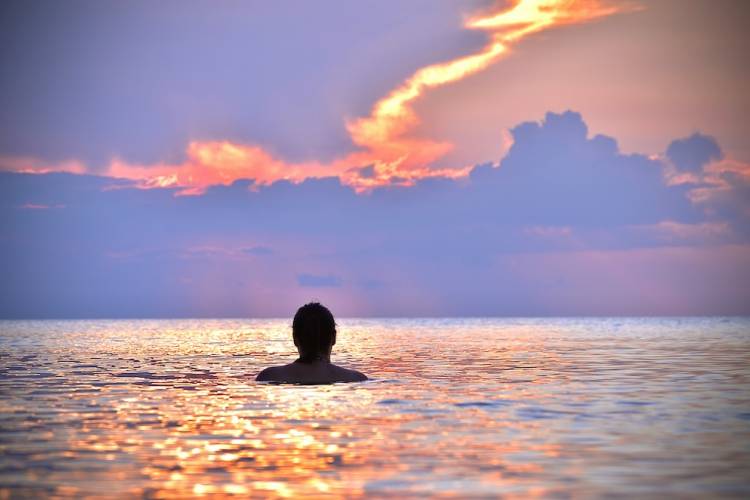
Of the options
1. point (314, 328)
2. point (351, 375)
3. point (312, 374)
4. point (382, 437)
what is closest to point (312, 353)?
point (312, 374)

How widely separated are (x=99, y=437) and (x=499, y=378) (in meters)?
14.7

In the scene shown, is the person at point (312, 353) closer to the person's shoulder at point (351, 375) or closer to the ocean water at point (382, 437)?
the person's shoulder at point (351, 375)

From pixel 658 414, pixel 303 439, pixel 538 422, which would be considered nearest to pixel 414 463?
pixel 303 439

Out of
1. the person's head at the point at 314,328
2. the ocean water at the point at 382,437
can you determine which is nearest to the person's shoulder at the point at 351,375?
the ocean water at the point at 382,437

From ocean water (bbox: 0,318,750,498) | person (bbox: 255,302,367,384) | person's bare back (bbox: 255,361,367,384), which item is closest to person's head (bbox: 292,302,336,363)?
person (bbox: 255,302,367,384)

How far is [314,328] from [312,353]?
1318 millimetres

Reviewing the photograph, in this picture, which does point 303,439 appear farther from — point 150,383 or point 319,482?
point 150,383

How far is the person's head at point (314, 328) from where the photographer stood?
65.3 feet

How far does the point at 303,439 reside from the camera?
46.9ft

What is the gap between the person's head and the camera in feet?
65.3

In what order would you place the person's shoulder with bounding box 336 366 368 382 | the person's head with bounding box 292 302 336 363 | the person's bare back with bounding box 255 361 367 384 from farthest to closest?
the person's shoulder with bounding box 336 366 368 382
the person's bare back with bounding box 255 361 367 384
the person's head with bounding box 292 302 336 363

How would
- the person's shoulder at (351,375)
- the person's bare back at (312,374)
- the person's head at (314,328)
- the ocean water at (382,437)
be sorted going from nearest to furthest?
the ocean water at (382,437)
the person's head at (314,328)
the person's bare back at (312,374)
the person's shoulder at (351,375)

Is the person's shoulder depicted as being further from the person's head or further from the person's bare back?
the person's head

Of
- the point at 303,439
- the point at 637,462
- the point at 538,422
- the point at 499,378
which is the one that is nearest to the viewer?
the point at 637,462
